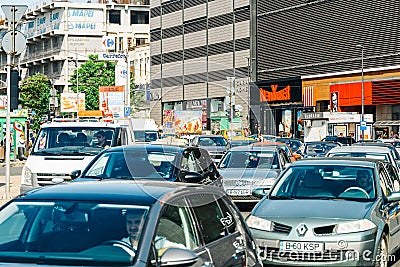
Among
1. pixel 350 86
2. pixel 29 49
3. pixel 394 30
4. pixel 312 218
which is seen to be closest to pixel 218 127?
pixel 350 86

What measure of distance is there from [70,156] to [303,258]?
966 centimetres

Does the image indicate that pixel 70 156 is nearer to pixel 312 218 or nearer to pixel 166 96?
pixel 312 218

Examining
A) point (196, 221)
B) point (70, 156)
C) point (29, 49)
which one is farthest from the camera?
point (29, 49)

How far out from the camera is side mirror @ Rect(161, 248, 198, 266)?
18.6 ft

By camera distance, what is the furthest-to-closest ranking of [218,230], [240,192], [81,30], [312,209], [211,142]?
[81,30], [211,142], [240,192], [312,209], [218,230]

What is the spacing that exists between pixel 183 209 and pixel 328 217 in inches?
163

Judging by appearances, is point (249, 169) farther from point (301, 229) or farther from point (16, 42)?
point (301, 229)

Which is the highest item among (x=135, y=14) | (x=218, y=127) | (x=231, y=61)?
(x=135, y=14)

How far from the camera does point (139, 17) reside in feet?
393

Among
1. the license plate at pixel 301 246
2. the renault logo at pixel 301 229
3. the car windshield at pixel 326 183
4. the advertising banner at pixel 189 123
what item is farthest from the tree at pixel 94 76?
the license plate at pixel 301 246

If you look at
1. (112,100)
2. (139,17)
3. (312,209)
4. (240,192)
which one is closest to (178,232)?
(312,209)

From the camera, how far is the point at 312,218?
1045 centimetres

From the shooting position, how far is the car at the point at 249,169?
2006 centimetres

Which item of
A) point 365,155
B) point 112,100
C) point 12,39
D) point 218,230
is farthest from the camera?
point 112,100
